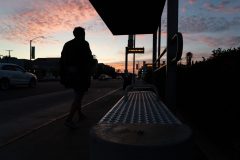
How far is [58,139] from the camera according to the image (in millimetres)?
5852

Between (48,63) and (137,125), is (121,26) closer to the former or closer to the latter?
(137,125)

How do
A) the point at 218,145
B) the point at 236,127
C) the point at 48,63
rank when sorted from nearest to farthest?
the point at 236,127
the point at 218,145
the point at 48,63

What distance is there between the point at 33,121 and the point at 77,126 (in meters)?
1.58

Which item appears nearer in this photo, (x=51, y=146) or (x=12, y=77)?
(x=51, y=146)

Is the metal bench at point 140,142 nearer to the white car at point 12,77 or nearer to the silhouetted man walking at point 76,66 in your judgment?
the silhouetted man walking at point 76,66

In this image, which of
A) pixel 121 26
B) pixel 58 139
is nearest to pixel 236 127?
pixel 58 139

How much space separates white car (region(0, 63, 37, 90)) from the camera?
24562 millimetres

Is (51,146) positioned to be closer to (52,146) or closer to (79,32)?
(52,146)

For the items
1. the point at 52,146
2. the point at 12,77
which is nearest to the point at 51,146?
the point at 52,146

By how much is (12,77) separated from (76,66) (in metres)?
19.4

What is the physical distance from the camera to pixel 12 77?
25203mm

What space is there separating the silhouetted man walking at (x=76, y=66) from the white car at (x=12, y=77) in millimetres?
18422

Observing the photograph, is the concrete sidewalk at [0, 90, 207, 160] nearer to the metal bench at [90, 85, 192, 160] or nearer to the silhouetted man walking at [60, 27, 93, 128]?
the silhouetted man walking at [60, 27, 93, 128]

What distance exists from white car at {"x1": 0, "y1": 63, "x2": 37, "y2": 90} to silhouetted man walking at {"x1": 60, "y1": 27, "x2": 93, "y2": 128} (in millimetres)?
18422
